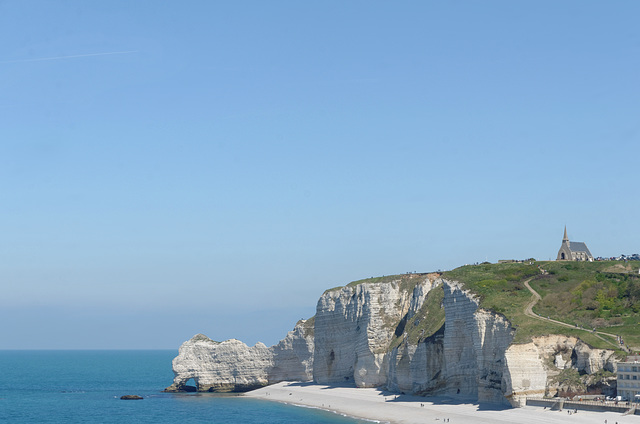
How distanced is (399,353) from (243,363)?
117 ft

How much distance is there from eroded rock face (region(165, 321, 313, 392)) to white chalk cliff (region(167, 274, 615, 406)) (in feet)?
0.56

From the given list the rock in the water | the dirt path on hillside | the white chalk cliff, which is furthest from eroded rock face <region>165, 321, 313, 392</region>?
the dirt path on hillside

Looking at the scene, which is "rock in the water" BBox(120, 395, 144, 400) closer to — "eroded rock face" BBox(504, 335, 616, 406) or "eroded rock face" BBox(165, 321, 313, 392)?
"eroded rock face" BBox(165, 321, 313, 392)

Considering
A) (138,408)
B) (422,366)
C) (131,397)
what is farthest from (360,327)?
(131,397)

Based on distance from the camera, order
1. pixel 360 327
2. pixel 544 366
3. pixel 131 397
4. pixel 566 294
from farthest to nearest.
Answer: pixel 131 397 → pixel 360 327 → pixel 566 294 → pixel 544 366

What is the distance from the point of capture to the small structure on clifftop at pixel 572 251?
142875 millimetres

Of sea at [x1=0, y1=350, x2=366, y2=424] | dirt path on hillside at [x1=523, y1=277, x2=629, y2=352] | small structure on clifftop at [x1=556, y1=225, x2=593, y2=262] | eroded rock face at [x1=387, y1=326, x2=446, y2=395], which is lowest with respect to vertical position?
sea at [x1=0, y1=350, x2=366, y2=424]

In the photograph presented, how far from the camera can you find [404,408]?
96.5 metres

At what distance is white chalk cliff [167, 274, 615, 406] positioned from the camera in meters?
85.6

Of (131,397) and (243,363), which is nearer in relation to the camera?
(131,397)

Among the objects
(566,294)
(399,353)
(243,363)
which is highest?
(566,294)

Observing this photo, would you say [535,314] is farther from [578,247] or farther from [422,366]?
[578,247]

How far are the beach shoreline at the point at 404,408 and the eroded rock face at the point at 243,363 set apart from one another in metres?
2.82

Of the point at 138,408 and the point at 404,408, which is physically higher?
the point at 404,408
